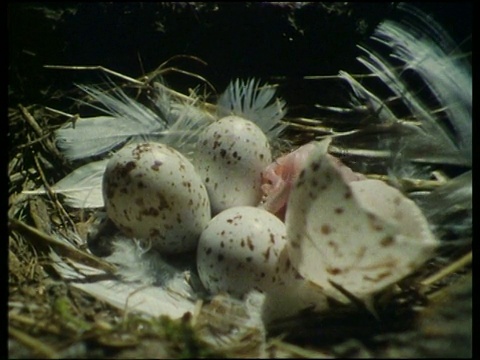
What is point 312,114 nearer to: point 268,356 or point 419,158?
point 419,158

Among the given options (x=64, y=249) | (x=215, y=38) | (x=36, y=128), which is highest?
(x=215, y=38)

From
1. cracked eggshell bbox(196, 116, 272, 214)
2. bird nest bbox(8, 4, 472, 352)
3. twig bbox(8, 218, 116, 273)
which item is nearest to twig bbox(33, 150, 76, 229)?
bird nest bbox(8, 4, 472, 352)

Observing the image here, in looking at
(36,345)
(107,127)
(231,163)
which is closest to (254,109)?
(231,163)

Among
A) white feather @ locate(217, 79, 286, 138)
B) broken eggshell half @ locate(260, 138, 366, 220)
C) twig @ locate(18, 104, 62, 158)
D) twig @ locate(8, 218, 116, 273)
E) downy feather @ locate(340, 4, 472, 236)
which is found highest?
downy feather @ locate(340, 4, 472, 236)

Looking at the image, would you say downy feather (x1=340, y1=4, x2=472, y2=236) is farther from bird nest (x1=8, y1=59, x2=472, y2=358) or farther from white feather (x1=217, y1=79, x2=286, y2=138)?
white feather (x1=217, y1=79, x2=286, y2=138)

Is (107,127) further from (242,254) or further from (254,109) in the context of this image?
(242,254)

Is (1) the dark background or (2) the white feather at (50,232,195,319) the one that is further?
(1) the dark background
